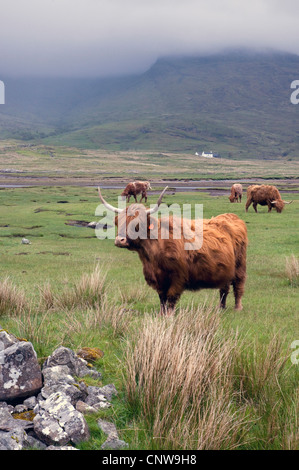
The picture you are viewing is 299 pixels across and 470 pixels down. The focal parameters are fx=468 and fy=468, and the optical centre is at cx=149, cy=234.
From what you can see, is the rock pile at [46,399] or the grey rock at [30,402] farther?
the grey rock at [30,402]

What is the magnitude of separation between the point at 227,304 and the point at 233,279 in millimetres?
775

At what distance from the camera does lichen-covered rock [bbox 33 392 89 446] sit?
3.79 meters

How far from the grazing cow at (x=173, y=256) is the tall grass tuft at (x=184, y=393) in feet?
8.73

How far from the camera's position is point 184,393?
13.2 ft

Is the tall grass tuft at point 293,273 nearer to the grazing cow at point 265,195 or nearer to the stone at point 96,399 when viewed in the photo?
the stone at point 96,399

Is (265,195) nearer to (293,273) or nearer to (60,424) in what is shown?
(293,273)

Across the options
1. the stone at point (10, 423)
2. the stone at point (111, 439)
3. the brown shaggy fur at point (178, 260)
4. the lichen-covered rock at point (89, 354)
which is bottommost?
the stone at point (111, 439)

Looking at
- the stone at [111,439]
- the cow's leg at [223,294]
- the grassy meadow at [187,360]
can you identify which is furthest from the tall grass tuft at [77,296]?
the stone at [111,439]

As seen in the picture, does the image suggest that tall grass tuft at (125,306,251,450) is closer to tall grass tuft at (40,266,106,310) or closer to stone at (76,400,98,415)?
stone at (76,400,98,415)

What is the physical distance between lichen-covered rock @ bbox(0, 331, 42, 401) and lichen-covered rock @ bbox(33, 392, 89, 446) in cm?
37

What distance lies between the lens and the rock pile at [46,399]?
379 cm

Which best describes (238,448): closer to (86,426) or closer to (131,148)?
(86,426)

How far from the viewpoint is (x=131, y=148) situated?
18025 centimetres

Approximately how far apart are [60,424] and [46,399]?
0.37 m
